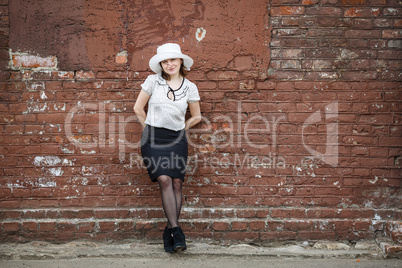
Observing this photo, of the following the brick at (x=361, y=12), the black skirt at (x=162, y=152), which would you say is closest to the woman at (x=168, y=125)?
the black skirt at (x=162, y=152)

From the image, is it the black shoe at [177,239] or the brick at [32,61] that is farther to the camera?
the brick at [32,61]

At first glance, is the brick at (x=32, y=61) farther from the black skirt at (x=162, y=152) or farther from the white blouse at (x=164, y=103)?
the black skirt at (x=162, y=152)

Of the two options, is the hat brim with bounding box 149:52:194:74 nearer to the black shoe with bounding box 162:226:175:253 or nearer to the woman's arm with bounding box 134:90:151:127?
the woman's arm with bounding box 134:90:151:127

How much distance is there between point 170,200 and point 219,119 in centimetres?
96

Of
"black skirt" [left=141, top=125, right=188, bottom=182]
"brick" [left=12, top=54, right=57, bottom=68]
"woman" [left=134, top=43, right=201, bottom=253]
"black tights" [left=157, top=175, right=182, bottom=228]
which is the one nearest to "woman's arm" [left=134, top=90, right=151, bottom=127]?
"woman" [left=134, top=43, right=201, bottom=253]

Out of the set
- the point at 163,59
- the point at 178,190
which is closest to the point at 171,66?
the point at 163,59

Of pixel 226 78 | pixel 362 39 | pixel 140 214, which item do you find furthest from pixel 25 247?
pixel 362 39

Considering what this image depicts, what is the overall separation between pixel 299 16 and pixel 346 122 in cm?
115

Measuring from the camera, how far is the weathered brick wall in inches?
136

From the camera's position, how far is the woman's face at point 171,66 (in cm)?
315

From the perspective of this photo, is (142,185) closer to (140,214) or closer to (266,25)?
(140,214)

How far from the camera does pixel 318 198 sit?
11.6 feet

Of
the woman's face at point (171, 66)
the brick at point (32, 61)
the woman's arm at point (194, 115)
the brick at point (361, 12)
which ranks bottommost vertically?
the woman's arm at point (194, 115)

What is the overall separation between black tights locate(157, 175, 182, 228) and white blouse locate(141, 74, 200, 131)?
0.49 meters
